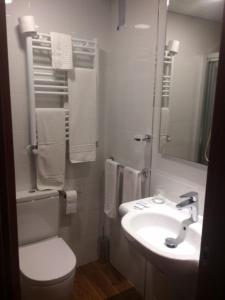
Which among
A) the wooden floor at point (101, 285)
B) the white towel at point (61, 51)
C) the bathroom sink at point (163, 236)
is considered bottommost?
the wooden floor at point (101, 285)

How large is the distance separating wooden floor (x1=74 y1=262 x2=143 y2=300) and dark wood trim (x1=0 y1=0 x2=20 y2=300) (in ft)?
4.95

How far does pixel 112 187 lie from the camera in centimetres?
212

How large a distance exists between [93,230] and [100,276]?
0.41m

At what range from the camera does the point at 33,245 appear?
1960 mm

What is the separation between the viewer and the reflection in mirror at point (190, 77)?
1424 millimetres

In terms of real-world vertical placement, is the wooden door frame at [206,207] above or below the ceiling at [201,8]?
below

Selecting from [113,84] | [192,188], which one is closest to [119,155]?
[113,84]

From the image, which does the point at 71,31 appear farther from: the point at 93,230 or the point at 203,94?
the point at 93,230

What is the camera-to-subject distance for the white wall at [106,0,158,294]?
181 centimetres

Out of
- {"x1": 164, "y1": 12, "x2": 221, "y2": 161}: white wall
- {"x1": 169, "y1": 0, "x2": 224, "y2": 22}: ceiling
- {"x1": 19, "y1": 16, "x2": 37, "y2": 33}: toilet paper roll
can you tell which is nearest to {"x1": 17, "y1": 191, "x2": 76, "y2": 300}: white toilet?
{"x1": 164, "y1": 12, "x2": 221, "y2": 161}: white wall

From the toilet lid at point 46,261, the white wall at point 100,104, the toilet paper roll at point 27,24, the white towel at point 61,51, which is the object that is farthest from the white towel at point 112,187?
the toilet paper roll at point 27,24

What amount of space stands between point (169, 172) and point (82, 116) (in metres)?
0.85

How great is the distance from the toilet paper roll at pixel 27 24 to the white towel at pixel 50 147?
54 cm

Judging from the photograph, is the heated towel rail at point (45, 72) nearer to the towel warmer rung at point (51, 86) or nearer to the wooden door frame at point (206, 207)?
the towel warmer rung at point (51, 86)
